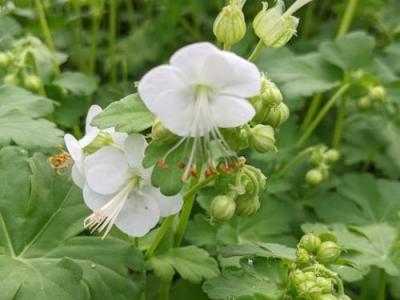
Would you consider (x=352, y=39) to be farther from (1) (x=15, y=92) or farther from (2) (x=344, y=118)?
(1) (x=15, y=92)

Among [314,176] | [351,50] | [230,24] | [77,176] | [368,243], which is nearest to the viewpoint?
[230,24]

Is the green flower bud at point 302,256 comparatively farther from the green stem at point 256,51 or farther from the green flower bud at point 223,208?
the green stem at point 256,51

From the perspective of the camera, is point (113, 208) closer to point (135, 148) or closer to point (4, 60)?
point (135, 148)

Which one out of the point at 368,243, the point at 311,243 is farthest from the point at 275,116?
the point at 368,243

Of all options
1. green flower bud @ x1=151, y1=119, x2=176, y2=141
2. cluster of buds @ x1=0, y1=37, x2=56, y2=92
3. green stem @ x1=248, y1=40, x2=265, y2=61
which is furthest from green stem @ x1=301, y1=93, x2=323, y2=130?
green flower bud @ x1=151, y1=119, x2=176, y2=141

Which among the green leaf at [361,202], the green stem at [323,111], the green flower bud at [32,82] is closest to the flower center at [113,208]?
the green flower bud at [32,82]
